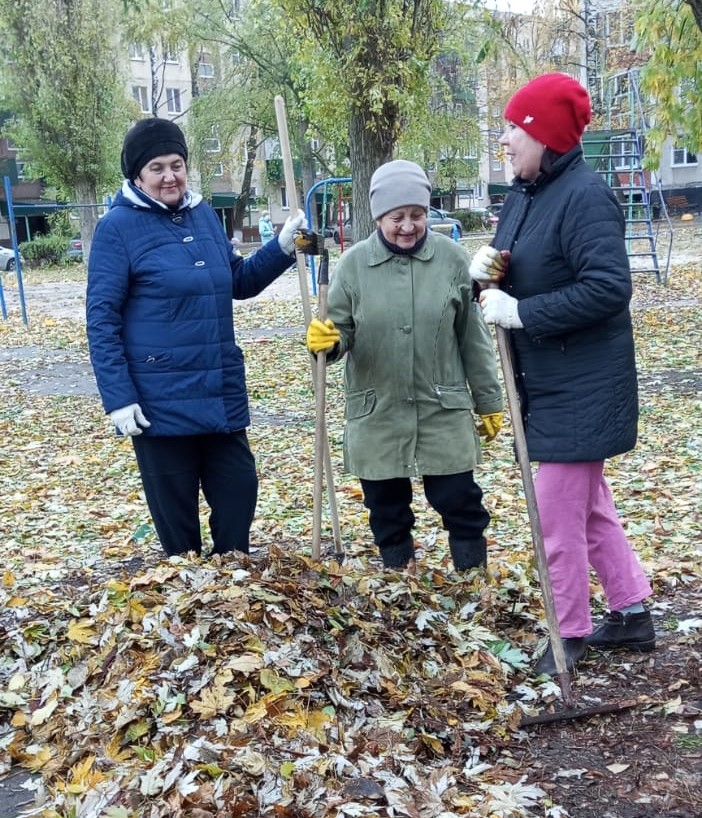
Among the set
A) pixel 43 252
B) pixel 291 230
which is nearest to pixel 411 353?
pixel 291 230

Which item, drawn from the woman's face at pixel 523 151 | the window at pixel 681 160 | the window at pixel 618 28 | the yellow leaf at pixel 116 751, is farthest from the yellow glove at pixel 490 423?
the window at pixel 681 160

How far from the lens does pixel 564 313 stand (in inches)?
126

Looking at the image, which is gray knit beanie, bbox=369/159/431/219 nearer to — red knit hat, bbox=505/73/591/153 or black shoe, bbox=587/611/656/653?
red knit hat, bbox=505/73/591/153

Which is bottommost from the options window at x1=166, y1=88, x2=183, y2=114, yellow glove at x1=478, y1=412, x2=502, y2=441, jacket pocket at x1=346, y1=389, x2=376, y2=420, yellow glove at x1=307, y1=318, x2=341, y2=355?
yellow glove at x1=478, y1=412, x2=502, y2=441

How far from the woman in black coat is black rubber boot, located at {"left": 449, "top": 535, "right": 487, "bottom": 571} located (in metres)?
0.63

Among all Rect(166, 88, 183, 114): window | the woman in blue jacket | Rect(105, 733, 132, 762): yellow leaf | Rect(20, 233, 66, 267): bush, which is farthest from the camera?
Rect(166, 88, 183, 114): window

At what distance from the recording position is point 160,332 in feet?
12.8

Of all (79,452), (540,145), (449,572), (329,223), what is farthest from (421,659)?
(329,223)

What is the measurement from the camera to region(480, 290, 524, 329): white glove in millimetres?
3287

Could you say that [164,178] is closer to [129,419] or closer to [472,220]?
[129,419]

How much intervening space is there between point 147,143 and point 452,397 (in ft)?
5.09

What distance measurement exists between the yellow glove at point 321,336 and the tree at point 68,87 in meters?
20.8

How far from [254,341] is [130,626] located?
10.6 metres

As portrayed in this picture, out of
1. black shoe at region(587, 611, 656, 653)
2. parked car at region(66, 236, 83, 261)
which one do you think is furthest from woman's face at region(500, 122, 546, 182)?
parked car at region(66, 236, 83, 261)
